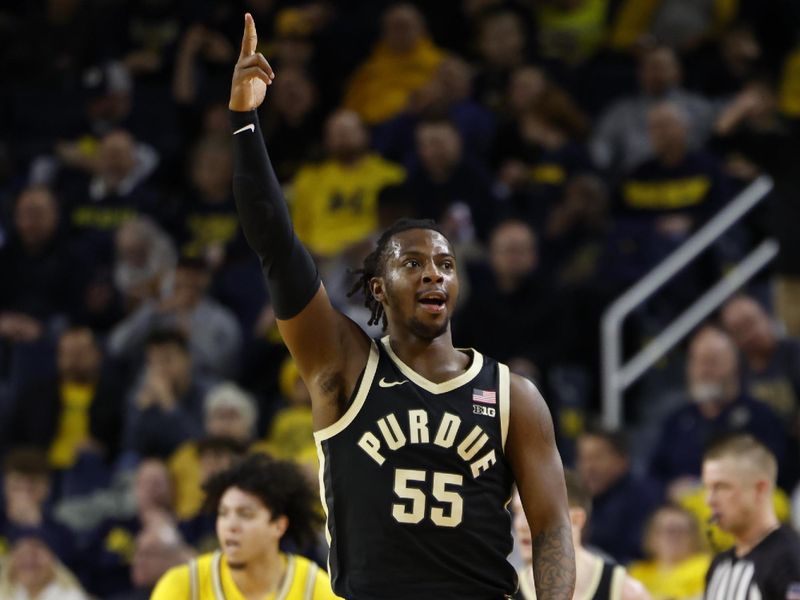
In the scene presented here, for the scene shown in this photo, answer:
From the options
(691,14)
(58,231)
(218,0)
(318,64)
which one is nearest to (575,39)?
(691,14)

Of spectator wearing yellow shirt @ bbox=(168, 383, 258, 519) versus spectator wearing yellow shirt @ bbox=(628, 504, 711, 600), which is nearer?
spectator wearing yellow shirt @ bbox=(628, 504, 711, 600)

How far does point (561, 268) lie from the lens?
33.1ft

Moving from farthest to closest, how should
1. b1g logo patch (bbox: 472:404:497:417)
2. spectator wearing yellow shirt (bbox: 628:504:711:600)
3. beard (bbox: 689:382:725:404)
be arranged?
1. beard (bbox: 689:382:725:404)
2. spectator wearing yellow shirt (bbox: 628:504:711:600)
3. b1g logo patch (bbox: 472:404:497:417)

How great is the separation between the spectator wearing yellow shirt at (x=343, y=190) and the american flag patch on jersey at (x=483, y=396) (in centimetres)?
640

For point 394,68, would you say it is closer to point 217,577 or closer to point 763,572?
point 217,577

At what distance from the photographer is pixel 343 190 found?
35.2 ft

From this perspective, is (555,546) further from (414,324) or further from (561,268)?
(561,268)

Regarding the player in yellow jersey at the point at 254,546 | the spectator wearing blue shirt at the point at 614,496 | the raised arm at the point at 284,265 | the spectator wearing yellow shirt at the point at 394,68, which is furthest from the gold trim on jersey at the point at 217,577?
the spectator wearing yellow shirt at the point at 394,68

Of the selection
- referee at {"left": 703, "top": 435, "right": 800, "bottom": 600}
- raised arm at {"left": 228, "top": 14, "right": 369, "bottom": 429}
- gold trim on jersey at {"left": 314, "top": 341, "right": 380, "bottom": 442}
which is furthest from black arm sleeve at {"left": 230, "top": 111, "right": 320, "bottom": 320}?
referee at {"left": 703, "top": 435, "right": 800, "bottom": 600}


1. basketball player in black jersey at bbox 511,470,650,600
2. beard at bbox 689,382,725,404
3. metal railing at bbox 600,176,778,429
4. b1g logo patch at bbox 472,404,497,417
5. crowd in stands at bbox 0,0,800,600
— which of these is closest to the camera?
b1g logo patch at bbox 472,404,497,417

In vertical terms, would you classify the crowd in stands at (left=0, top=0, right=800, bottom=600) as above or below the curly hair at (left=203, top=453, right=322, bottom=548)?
above

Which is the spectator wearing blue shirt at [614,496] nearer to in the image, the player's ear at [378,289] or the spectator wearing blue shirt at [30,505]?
the spectator wearing blue shirt at [30,505]

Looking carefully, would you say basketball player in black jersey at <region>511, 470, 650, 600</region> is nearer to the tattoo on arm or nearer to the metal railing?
the tattoo on arm

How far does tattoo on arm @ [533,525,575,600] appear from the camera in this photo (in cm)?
402
